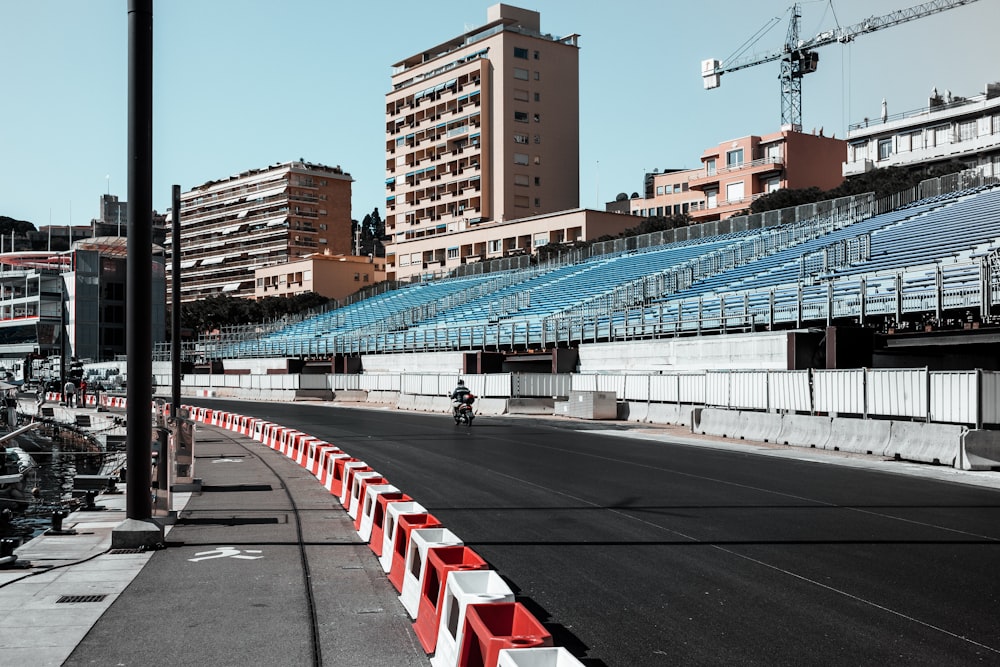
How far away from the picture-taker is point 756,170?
89.6 meters

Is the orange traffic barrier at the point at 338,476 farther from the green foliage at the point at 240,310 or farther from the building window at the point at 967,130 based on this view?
the green foliage at the point at 240,310

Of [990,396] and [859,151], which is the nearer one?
[990,396]

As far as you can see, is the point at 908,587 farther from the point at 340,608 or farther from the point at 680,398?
the point at 680,398

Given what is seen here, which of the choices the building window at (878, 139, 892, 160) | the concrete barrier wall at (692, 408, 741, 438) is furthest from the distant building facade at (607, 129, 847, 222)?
the concrete barrier wall at (692, 408, 741, 438)

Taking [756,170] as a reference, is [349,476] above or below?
below

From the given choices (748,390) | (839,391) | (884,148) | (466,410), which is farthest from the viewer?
(884,148)

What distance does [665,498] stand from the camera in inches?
567

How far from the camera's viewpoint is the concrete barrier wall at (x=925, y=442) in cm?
1891

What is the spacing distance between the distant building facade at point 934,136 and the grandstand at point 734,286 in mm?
27936

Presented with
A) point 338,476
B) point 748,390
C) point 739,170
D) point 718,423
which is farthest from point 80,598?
point 739,170

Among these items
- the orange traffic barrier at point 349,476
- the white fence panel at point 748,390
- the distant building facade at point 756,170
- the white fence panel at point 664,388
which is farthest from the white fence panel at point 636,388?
the distant building facade at point 756,170

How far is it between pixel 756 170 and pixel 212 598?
287 ft

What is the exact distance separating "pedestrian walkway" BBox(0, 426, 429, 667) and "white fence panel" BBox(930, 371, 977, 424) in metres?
13.0

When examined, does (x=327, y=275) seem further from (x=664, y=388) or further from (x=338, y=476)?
(x=338, y=476)
